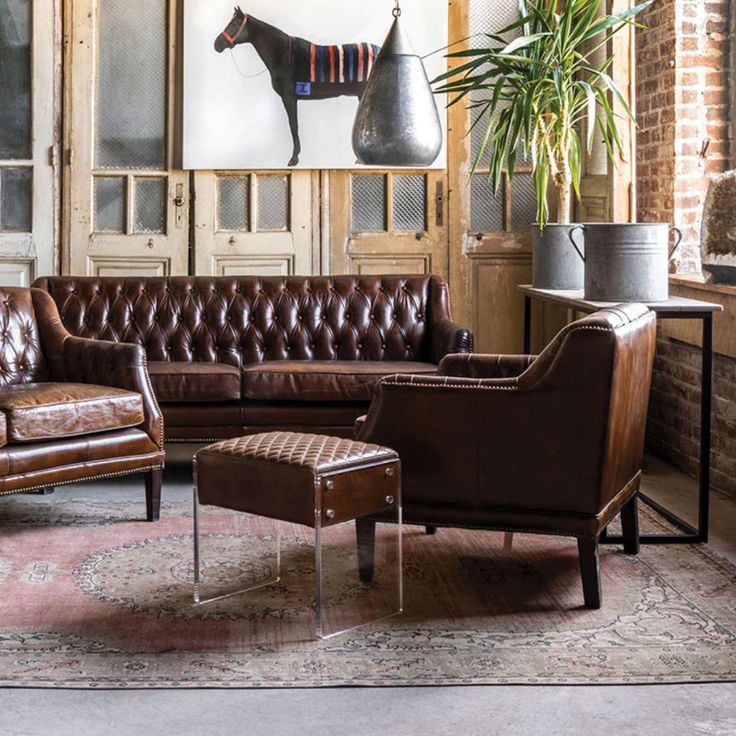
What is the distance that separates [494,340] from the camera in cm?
661

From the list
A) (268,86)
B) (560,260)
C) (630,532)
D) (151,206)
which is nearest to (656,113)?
(560,260)

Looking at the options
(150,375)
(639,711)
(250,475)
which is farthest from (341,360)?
(639,711)

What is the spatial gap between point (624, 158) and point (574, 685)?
369 centimetres

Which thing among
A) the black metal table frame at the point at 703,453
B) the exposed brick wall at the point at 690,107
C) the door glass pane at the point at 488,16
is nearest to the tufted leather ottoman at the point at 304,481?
the black metal table frame at the point at 703,453

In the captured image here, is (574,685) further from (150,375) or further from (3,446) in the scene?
(150,375)

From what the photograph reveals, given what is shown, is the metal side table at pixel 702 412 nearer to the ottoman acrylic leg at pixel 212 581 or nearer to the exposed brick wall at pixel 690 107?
the ottoman acrylic leg at pixel 212 581

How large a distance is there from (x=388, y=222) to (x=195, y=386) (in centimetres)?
194

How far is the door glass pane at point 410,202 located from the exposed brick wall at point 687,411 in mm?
1565

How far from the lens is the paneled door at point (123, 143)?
6414mm

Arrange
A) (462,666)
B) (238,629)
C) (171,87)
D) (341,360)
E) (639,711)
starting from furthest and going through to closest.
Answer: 1. (171,87)
2. (341,360)
3. (238,629)
4. (462,666)
5. (639,711)

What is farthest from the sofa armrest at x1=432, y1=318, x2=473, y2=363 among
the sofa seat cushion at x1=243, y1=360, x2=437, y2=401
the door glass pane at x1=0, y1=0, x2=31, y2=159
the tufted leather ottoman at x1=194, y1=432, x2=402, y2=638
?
the door glass pane at x1=0, y1=0, x2=31, y2=159

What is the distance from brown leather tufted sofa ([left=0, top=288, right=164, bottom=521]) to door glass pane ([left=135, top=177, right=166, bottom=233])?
1479mm

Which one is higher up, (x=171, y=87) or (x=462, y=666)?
(x=171, y=87)

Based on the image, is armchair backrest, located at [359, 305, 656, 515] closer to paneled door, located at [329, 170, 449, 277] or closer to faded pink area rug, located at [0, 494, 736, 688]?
faded pink area rug, located at [0, 494, 736, 688]
